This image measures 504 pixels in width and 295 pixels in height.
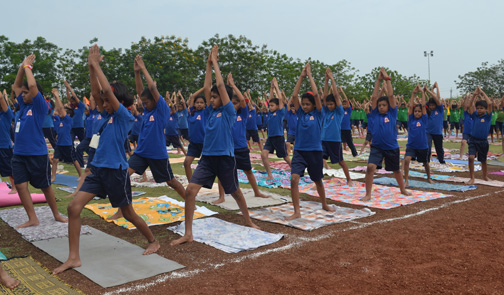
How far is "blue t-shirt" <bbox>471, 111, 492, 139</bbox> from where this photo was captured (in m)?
9.79

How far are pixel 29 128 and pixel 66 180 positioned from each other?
499 centimetres

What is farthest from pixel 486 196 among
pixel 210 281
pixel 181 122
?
pixel 181 122

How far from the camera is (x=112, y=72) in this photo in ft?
115

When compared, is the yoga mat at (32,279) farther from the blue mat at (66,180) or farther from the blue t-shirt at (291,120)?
the blue t-shirt at (291,120)

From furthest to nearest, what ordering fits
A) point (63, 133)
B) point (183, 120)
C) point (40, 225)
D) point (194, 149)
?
point (183, 120), point (63, 133), point (194, 149), point (40, 225)

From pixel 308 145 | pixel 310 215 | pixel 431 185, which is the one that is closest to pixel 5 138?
pixel 308 145

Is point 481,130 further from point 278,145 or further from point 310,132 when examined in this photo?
point 310,132

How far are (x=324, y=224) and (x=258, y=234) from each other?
1.16 m

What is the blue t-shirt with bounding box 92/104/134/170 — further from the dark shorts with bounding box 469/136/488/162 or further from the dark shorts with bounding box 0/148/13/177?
the dark shorts with bounding box 469/136/488/162

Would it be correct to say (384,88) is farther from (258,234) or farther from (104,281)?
(104,281)

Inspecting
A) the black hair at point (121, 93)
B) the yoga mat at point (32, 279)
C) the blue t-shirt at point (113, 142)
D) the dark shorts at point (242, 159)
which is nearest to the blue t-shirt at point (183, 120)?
the dark shorts at point (242, 159)

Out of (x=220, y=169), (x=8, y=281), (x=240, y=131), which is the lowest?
(x=8, y=281)

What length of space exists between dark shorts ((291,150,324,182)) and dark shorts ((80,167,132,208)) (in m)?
2.93

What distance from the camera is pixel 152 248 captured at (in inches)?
187
